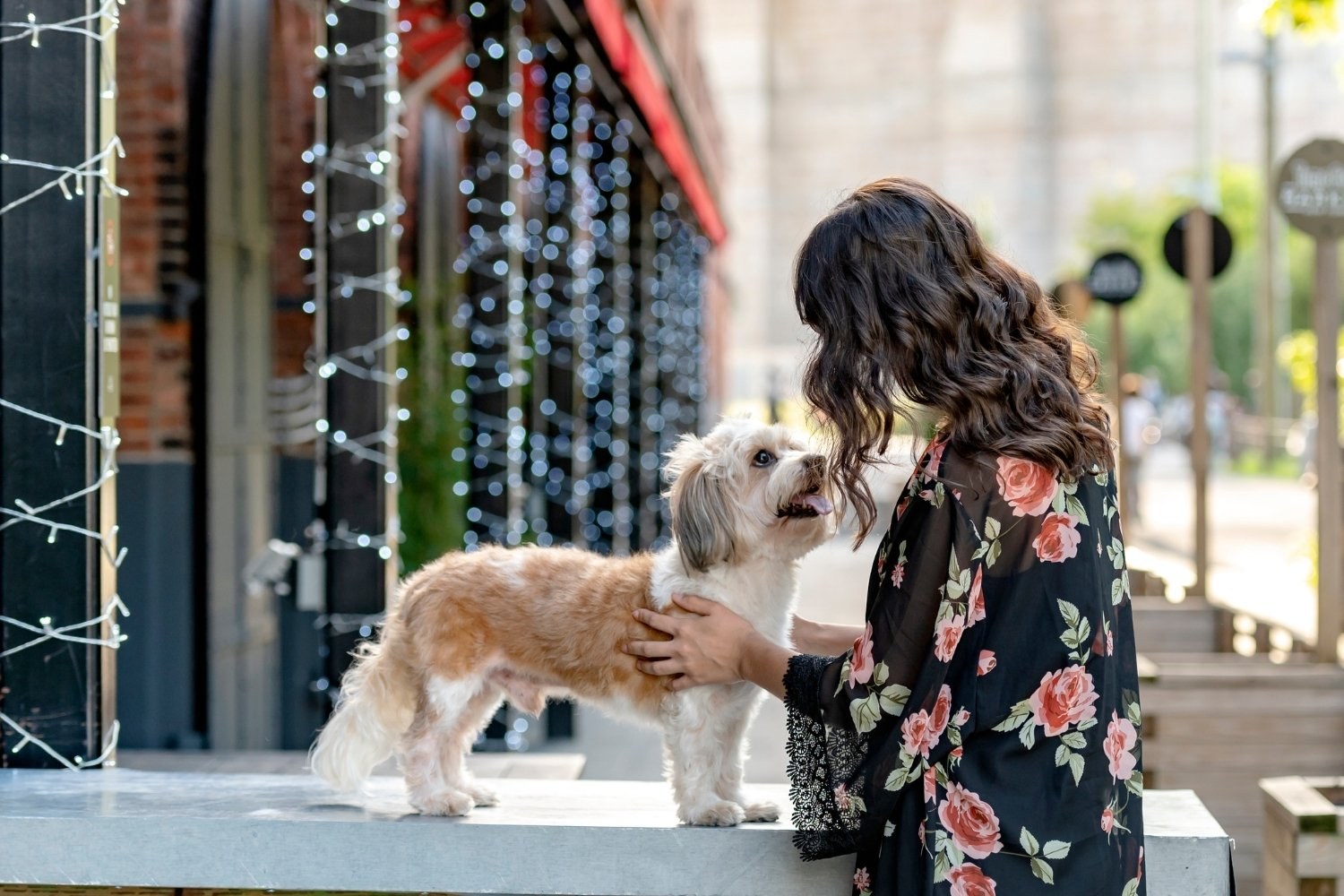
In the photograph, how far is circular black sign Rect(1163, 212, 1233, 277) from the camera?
9.46 metres

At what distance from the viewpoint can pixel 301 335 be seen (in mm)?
8648

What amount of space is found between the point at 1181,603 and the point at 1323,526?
3.63 feet

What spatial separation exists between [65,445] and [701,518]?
1.54 meters

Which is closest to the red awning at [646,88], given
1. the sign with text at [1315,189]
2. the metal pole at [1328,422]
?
the sign with text at [1315,189]

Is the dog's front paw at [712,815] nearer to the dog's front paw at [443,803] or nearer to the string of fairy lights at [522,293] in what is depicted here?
the dog's front paw at [443,803]

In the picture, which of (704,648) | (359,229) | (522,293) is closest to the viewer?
(704,648)

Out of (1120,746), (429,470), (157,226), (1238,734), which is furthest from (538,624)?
(157,226)

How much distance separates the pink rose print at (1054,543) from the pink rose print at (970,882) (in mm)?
494

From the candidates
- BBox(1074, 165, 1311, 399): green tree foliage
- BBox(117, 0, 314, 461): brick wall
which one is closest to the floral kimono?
BBox(117, 0, 314, 461): brick wall

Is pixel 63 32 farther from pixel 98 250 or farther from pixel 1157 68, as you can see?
pixel 1157 68

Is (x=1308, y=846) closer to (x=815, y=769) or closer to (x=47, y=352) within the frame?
(x=815, y=769)

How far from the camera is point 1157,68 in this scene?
72000mm

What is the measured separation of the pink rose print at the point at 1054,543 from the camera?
7.41 ft

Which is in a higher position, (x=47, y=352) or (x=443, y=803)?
(x=47, y=352)
